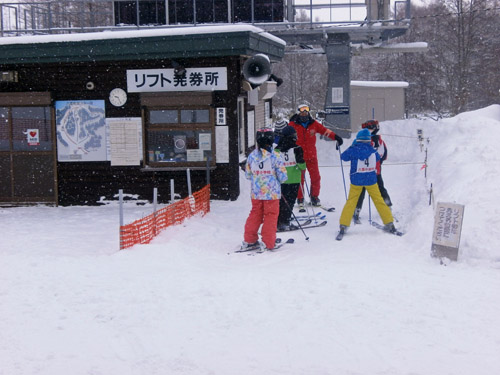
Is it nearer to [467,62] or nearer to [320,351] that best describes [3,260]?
[320,351]

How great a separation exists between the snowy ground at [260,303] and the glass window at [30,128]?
3997 mm

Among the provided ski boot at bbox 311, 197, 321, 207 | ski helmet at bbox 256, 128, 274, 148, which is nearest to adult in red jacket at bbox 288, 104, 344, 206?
ski boot at bbox 311, 197, 321, 207

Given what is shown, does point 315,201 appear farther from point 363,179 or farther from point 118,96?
point 118,96

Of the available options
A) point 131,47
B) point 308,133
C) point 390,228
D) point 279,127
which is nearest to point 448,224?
point 390,228

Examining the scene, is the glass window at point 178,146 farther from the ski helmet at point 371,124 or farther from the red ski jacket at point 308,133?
the ski helmet at point 371,124

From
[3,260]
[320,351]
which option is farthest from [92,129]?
[320,351]

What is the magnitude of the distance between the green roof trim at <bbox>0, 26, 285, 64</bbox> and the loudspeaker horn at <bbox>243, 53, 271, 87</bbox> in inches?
10.0

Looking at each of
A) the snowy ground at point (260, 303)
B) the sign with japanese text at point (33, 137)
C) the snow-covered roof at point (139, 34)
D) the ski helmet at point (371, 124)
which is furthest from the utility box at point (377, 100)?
the snowy ground at point (260, 303)

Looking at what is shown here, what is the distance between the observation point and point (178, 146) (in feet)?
48.3

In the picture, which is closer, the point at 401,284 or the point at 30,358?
the point at 30,358

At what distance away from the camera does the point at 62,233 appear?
12094 millimetres

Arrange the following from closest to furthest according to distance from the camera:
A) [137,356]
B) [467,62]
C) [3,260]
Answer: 1. [137,356]
2. [3,260]
3. [467,62]

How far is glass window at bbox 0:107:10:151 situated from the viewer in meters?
14.9

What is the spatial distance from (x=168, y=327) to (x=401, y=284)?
278 cm
